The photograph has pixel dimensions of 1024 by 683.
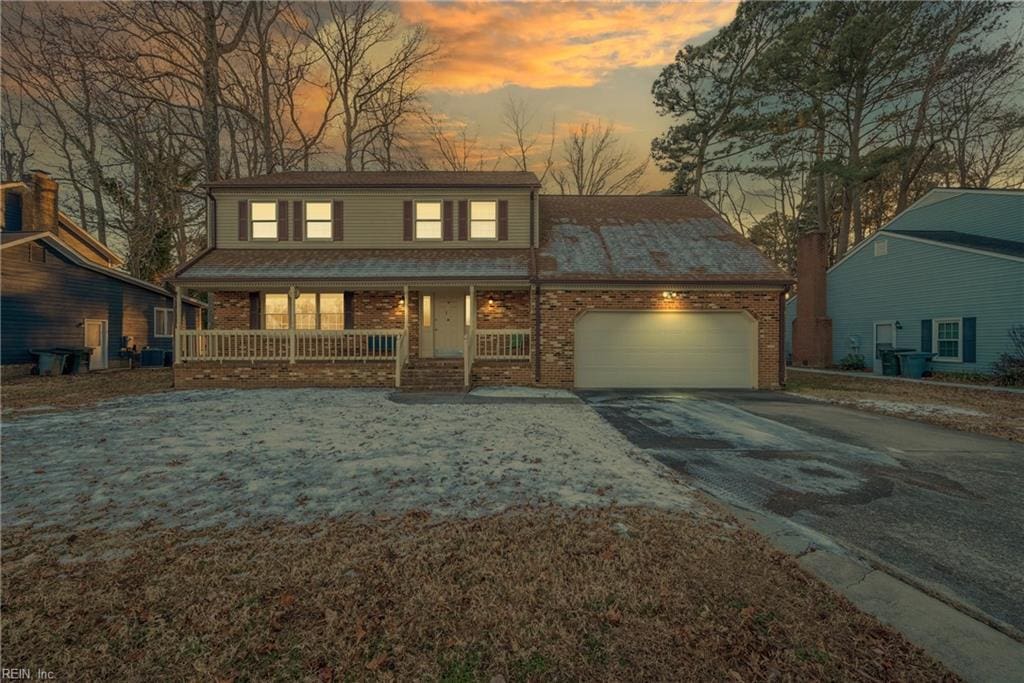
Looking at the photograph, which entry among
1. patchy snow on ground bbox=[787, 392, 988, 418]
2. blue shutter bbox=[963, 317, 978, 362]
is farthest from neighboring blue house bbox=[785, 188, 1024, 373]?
patchy snow on ground bbox=[787, 392, 988, 418]

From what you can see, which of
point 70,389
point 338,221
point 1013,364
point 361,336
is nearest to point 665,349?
point 361,336

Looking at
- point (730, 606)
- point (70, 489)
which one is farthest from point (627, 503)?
point (70, 489)

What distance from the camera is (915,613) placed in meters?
2.59

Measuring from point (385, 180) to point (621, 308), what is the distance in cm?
913

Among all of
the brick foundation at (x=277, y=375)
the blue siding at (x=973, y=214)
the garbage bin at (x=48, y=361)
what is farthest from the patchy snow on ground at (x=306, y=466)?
the blue siding at (x=973, y=214)

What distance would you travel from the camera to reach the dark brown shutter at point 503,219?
14.6 meters

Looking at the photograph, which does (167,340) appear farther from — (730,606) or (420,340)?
(730,606)

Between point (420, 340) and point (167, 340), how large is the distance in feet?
53.7

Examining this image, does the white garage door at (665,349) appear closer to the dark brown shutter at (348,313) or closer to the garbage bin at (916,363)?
the dark brown shutter at (348,313)

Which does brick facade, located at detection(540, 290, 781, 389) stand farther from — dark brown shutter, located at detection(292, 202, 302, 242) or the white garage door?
dark brown shutter, located at detection(292, 202, 302, 242)

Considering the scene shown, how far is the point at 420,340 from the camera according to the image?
46.7 ft

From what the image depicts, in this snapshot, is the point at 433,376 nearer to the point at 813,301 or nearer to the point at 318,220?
the point at 318,220

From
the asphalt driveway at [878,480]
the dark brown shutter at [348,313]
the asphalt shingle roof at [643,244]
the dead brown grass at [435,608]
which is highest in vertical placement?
the asphalt shingle roof at [643,244]

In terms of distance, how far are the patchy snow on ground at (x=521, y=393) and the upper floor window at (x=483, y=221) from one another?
5593mm
